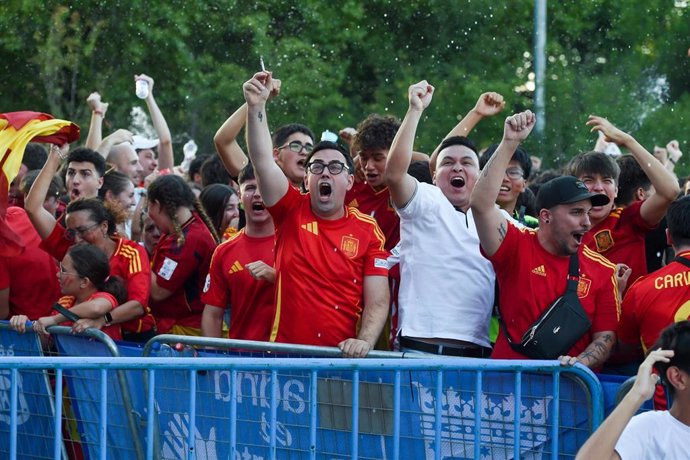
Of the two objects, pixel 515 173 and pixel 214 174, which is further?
pixel 214 174

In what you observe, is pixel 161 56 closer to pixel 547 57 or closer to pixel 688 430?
pixel 547 57

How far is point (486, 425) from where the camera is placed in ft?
19.9

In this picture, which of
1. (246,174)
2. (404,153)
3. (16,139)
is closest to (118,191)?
(16,139)

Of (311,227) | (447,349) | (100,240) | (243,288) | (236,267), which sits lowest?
(447,349)

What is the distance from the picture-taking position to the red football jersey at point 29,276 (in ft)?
27.7

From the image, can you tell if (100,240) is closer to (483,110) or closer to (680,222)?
(483,110)

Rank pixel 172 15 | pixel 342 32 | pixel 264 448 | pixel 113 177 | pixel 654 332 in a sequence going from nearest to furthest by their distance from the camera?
pixel 264 448 < pixel 654 332 < pixel 113 177 < pixel 172 15 < pixel 342 32

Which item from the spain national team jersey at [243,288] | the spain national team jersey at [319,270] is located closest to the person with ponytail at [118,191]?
the spain national team jersey at [243,288]

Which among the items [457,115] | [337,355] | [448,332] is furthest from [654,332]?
[457,115]

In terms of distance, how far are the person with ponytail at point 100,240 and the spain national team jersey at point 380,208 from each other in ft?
4.54

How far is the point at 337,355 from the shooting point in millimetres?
6465

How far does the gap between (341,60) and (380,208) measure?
16.6 meters

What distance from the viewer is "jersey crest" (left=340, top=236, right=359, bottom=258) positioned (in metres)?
6.98

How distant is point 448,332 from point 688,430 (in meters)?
1.75
